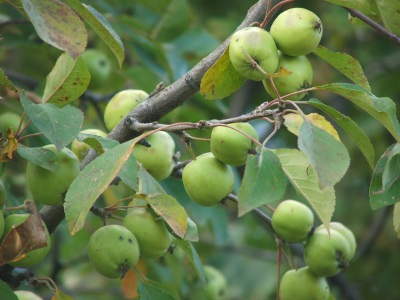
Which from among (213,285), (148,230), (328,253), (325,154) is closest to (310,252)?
(328,253)

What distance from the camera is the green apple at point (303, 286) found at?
5.49ft

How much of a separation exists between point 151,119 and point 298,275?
0.48 metres

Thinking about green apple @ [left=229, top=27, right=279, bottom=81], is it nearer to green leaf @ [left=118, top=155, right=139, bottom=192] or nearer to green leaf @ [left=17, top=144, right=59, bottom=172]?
green leaf @ [left=118, top=155, right=139, bottom=192]

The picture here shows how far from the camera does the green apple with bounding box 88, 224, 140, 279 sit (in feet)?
4.93

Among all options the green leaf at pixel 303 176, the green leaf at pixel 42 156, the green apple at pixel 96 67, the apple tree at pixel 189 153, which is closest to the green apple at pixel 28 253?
the apple tree at pixel 189 153

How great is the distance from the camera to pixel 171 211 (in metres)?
1.41

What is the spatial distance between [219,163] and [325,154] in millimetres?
292

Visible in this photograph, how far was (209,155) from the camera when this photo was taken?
59.0 inches

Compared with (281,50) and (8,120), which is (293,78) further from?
(8,120)

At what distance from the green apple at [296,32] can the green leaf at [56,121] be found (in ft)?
1.33

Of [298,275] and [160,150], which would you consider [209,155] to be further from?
[298,275]

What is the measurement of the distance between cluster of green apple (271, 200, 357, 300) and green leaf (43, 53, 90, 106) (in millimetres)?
522

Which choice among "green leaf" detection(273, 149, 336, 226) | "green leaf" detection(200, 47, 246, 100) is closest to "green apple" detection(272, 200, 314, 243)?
"green leaf" detection(273, 149, 336, 226)

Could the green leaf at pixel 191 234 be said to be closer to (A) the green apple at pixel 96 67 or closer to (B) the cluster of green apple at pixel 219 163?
(B) the cluster of green apple at pixel 219 163
